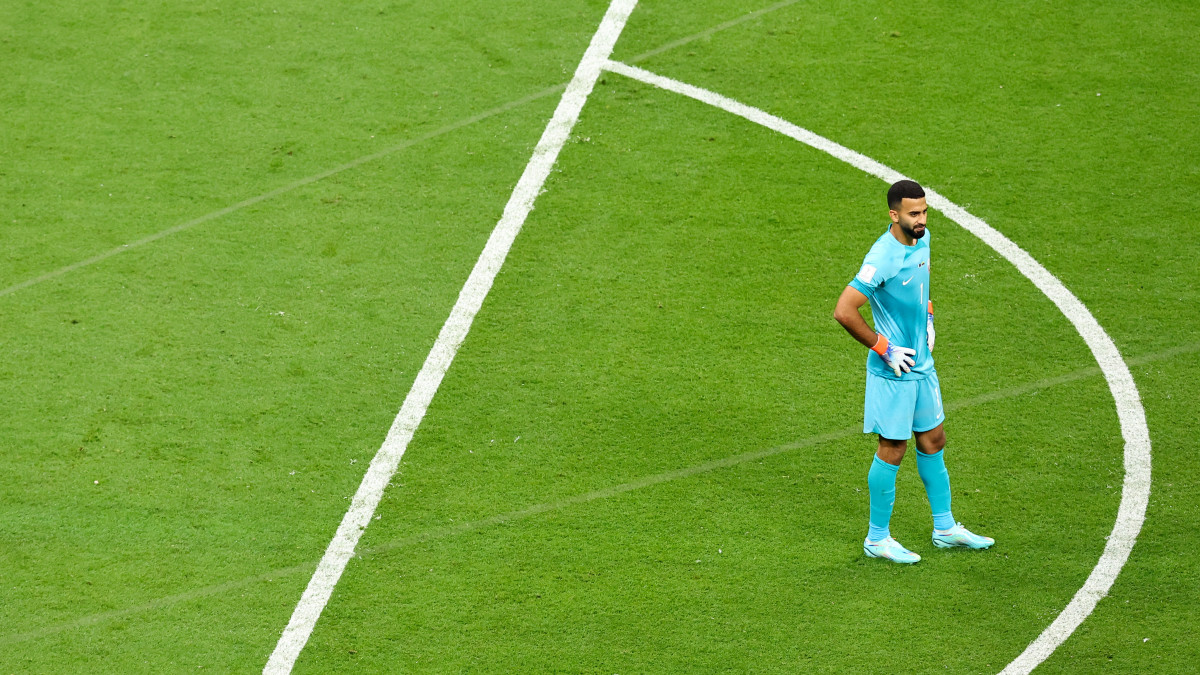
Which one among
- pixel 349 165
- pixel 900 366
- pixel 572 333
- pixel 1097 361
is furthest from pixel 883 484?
pixel 349 165

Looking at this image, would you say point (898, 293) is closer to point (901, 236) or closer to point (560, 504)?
point (901, 236)

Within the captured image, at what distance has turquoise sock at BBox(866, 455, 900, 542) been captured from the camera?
550 centimetres

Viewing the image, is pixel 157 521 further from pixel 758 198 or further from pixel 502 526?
pixel 758 198

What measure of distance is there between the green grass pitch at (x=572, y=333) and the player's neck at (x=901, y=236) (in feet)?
4.57

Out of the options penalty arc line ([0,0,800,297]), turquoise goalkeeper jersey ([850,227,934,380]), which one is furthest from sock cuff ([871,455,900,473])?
penalty arc line ([0,0,800,297])

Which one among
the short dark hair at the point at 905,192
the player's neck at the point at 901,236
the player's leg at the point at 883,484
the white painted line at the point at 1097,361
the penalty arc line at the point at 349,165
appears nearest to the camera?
the short dark hair at the point at 905,192

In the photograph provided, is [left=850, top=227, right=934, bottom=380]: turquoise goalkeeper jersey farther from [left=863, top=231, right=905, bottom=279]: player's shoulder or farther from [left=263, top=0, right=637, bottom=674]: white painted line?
[left=263, top=0, right=637, bottom=674]: white painted line

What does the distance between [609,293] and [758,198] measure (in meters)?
1.29

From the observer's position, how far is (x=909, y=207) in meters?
5.17

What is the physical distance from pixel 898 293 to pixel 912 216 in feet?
1.14

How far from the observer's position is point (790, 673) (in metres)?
5.14

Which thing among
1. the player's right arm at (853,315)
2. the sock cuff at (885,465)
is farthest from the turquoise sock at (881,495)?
the player's right arm at (853,315)

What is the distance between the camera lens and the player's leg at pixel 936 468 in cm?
547

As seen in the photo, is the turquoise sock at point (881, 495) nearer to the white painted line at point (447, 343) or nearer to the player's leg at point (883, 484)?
the player's leg at point (883, 484)
